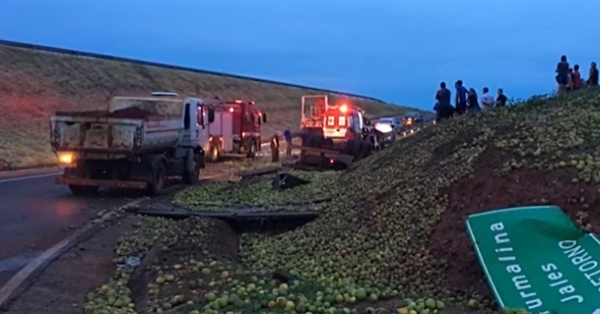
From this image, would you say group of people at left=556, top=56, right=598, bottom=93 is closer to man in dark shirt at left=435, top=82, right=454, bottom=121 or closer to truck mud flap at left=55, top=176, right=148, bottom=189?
man in dark shirt at left=435, top=82, right=454, bottom=121

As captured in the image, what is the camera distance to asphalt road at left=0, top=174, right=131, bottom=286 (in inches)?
556

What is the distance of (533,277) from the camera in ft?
28.2

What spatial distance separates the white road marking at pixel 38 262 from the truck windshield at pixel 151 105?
31.0ft

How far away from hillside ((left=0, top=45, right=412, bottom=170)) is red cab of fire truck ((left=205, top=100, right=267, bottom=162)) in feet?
23.2

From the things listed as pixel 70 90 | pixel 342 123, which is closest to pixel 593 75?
pixel 342 123

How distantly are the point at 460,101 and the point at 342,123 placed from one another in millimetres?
10472

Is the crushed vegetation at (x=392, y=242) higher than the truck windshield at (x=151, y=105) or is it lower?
lower

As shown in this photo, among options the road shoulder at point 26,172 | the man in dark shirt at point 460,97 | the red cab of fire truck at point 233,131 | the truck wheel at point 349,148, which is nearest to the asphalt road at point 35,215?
the road shoulder at point 26,172

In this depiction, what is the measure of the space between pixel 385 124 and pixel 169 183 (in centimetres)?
3037

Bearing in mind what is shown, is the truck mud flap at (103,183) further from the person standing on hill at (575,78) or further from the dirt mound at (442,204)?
the person standing on hill at (575,78)

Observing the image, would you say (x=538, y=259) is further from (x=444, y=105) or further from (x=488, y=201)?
(x=444, y=105)

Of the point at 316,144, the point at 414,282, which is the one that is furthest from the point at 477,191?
the point at 316,144

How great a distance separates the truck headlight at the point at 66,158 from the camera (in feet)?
75.5

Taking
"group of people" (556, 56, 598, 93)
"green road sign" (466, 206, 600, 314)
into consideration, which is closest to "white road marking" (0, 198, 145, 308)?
"green road sign" (466, 206, 600, 314)
